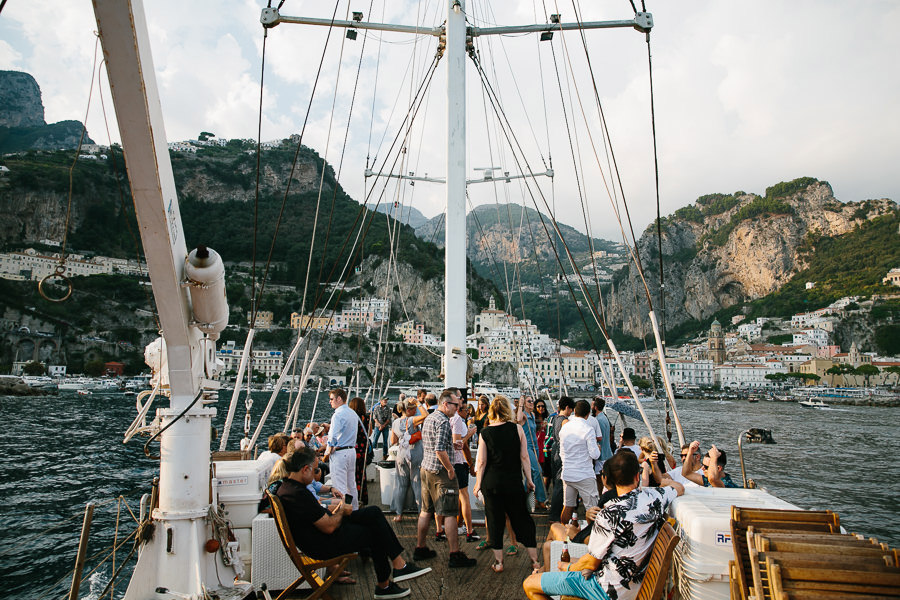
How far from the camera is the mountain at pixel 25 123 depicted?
169625 millimetres

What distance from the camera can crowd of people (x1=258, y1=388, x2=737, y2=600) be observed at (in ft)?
9.17

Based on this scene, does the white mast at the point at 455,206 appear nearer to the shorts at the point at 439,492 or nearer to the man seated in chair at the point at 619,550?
the shorts at the point at 439,492

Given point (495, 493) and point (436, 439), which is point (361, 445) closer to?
point (436, 439)

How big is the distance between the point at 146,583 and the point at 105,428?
132ft

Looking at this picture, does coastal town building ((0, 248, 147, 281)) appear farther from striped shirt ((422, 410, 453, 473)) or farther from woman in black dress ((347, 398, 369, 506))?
striped shirt ((422, 410, 453, 473))

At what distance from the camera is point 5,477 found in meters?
20.4

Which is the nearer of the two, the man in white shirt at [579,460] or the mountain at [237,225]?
the man in white shirt at [579,460]

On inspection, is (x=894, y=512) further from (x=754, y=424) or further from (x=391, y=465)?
(x=754, y=424)

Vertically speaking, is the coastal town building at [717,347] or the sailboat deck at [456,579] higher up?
the coastal town building at [717,347]

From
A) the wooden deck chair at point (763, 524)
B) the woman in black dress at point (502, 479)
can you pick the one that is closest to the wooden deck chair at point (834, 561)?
the wooden deck chair at point (763, 524)

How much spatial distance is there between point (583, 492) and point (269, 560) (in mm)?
2995

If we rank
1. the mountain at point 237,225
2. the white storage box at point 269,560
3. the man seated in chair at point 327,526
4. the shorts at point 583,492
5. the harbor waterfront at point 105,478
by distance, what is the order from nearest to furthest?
the man seated in chair at point 327,526, the white storage box at point 269,560, the shorts at point 583,492, the harbor waterfront at point 105,478, the mountain at point 237,225

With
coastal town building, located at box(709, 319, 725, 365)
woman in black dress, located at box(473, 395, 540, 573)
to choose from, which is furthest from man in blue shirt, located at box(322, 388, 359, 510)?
coastal town building, located at box(709, 319, 725, 365)

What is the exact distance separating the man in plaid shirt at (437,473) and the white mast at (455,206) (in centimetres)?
257
